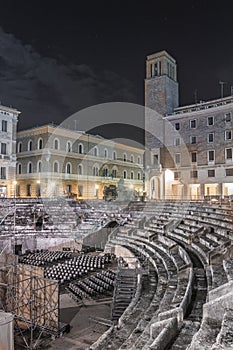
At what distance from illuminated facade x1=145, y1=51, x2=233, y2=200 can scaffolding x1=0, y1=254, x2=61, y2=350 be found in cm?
2117

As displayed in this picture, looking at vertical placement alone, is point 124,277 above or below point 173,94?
below

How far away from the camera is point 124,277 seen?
1290 centimetres

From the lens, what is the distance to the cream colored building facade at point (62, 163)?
38.7 m

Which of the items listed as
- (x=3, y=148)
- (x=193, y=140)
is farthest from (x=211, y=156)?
(x=3, y=148)

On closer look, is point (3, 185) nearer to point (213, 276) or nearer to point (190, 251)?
point (190, 251)

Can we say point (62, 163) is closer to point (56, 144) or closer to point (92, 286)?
point (56, 144)

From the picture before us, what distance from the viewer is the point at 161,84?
3609cm

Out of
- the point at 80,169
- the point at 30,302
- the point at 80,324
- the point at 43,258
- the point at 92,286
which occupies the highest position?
the point at 80,169

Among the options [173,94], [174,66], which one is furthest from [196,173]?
[174,66]

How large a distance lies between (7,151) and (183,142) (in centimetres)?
2045

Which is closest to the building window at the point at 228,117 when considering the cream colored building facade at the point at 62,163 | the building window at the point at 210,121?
the building window at the point at 210,121

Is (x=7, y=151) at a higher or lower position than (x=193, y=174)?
higher

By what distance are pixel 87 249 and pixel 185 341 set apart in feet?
61.7

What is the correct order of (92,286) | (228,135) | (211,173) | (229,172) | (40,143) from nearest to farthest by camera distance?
(92,286) → (229,172) → (228,135) → (211,173) → (40,143)
